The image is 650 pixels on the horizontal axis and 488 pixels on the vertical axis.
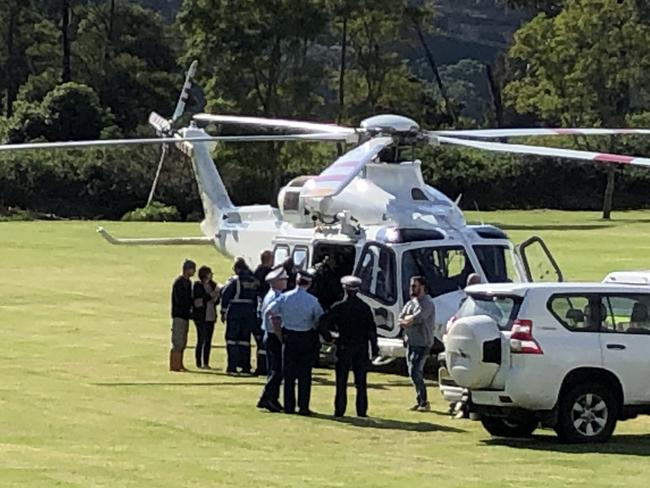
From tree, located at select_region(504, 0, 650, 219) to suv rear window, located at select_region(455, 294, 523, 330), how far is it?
55.9 metres

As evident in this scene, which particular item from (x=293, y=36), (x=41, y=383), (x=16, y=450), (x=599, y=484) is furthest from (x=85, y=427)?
(x=293, y=36)

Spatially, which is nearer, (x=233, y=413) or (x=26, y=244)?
(x=233, y=413)

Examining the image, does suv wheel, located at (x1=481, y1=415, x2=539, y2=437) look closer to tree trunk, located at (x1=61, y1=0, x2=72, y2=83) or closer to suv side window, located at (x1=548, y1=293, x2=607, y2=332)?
suv side window, located at (x1=548, y1=293, x2=607, y2=332)

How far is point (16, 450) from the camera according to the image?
14352 mm

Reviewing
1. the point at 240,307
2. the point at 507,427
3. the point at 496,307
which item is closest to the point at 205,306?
the point at 240,307

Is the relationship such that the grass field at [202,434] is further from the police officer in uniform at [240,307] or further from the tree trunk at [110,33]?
the tree trunk at [110,33]

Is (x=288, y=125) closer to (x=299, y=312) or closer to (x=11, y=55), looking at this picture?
(x=299, y=312)

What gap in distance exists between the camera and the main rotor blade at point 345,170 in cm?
1966

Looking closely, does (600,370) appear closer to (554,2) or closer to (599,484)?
(599,484)

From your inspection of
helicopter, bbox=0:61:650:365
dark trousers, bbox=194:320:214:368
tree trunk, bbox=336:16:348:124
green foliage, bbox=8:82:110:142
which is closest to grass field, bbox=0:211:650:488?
dark trousers, bbox=194:320:214:368

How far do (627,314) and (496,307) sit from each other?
4.27 ft


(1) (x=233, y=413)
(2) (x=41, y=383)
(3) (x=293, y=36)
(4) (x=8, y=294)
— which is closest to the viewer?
(1) (x=233, y=413)

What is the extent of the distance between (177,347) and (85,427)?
229 inches

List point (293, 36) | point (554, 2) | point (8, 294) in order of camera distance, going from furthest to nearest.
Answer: point (554, 2)
point (293, 36)
point (8, 294)
